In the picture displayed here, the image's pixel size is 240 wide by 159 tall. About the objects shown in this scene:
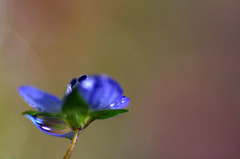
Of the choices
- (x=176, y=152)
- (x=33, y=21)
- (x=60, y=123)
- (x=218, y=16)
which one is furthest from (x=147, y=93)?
(x=60, y=123)

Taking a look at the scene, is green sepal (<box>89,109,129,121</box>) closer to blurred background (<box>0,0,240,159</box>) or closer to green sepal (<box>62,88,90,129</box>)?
green sepal (<box>62,88,90,129</box>)

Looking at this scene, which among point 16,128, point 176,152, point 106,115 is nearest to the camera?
point 106,115

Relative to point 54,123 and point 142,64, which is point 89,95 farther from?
point 142,64

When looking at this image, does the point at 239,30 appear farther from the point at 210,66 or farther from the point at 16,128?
the point at 16,128

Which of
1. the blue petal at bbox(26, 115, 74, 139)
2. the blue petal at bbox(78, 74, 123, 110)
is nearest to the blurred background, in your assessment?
the blue petal at bbox(26, 115, 74, 139)

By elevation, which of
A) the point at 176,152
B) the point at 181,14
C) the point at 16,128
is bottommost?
the point at 16,128

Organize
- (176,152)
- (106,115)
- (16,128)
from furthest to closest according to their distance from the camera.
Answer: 1. (176,152)
2. (16,128)
3. (106,115)

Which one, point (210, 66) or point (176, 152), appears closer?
point (176, 152)
